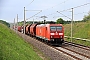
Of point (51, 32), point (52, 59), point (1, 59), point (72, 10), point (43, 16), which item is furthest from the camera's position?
point (43, 16)

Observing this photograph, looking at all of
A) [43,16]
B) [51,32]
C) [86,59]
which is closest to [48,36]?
[51,32]

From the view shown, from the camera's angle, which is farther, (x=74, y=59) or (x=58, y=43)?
(x=58, y=43)

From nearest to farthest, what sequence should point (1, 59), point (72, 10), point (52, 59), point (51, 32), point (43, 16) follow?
1. point (1, 59)
2. point (52, 59)
3. point (51, 32)
4. point (72, 10)
5. point (43, 16)

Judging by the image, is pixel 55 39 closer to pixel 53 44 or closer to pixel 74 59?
pixel 53 44

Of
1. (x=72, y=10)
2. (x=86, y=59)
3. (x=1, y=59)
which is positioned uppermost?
(x=72, y=10)

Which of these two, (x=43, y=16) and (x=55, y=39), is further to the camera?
(x=43, y=16)

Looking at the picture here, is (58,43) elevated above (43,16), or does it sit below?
below

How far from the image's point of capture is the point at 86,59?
19.1 meters

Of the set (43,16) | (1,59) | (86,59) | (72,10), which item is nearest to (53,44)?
(72,10)

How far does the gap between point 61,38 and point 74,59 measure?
40.4 feet

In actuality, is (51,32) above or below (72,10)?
below

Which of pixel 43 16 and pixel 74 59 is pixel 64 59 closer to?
pixel 74 59

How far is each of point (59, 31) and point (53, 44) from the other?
1.82 meters

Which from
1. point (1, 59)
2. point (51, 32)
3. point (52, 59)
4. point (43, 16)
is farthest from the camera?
point (43, 16)
